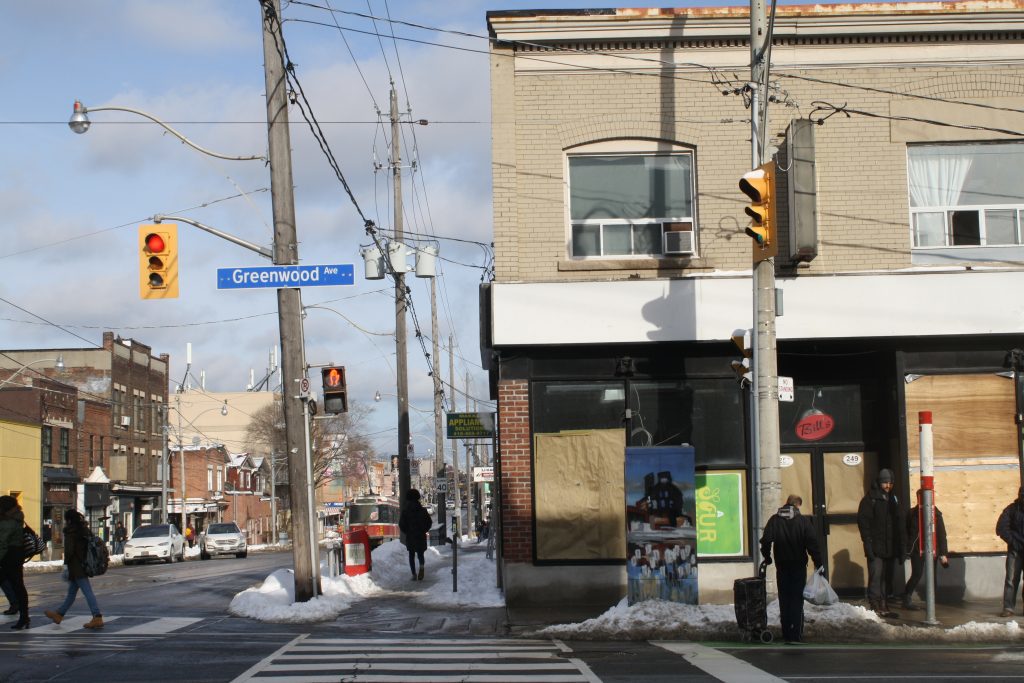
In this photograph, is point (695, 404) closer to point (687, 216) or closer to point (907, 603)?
point (687, 216)

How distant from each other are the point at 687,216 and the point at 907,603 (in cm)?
646

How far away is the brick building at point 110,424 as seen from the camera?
189ft

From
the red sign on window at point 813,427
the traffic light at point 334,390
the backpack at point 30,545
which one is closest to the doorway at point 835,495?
the red sign on window at point 813,427

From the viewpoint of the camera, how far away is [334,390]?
17344 mm

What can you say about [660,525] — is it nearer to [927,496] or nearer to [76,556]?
[927,496]

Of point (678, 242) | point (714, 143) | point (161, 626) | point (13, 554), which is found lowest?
point (161, 626)

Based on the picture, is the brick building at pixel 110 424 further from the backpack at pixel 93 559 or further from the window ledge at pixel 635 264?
the window ledge at pixel 635 264

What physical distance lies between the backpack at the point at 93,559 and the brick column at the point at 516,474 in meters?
5.53

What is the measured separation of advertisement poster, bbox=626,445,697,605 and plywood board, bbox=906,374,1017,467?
4.02m

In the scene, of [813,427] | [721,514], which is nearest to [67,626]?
[721,514]

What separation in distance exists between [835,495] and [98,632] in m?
10.6

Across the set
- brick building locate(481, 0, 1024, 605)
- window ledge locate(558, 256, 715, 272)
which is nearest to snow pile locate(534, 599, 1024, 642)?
brick building locate(481, 0, 1024, 605)

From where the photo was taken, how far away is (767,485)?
13.6 meters

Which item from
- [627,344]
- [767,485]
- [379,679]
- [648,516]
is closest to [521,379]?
[627,344]
